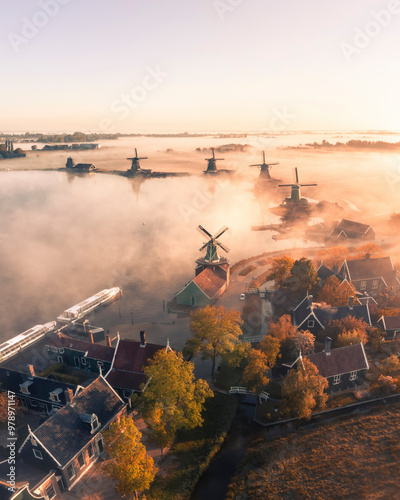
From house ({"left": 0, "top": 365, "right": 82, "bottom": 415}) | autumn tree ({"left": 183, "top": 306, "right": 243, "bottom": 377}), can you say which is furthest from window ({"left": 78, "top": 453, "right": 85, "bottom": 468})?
autumn tree ({"left": 183, "top": 306, "right": 243, "bottom": 377})

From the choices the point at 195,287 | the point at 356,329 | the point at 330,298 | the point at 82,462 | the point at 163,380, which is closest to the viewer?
the point at 82,462

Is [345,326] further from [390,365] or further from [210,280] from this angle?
[210,280]

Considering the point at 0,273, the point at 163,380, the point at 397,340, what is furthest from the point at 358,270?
the point at 0,273

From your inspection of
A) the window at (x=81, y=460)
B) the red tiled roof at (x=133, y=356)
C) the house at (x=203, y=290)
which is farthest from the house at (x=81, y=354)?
the house at (x=203, y=290)

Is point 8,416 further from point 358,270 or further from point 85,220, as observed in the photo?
point 85,220

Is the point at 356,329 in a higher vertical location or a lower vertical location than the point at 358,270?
lower

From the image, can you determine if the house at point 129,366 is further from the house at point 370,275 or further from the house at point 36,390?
the house at point 370,275

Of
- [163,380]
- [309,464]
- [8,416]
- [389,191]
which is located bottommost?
[309,464]

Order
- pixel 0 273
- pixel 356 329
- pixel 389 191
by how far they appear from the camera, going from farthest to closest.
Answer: pixel 389 191, pixel 0 273, pixel 356 329

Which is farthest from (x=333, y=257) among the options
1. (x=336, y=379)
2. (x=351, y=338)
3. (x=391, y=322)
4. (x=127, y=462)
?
(x=127, y=462)
